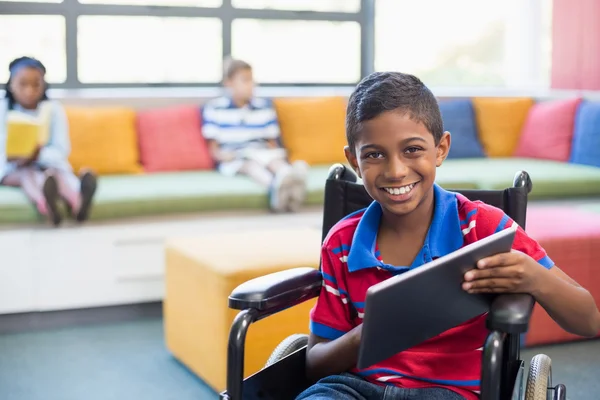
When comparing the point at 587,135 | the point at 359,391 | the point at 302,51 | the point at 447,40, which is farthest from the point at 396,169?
the point at 447,40

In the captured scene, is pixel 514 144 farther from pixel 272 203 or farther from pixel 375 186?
pixel 375 186

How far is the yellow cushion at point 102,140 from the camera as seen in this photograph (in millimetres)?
4000

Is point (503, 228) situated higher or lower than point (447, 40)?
lower

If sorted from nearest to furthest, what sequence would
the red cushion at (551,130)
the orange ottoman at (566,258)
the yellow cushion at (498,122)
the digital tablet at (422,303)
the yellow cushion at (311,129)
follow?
the digital tablet at (422,303) → the orange ottoman at (566,258) → the yellow cushion at (311,129) → the red cushion at (551,130) → the yellow cushion at (498,122)

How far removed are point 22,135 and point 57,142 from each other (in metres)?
0.16

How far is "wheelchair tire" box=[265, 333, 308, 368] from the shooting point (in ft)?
5.73

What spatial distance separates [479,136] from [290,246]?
2.42 metres

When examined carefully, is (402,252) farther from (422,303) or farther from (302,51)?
(302,51)

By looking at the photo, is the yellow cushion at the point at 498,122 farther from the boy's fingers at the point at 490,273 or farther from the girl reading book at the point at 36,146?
the boy's fingers at the point at 490,273

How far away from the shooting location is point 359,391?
151 cm

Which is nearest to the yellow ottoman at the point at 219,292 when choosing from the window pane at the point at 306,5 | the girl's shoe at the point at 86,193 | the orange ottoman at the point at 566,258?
the girl's shoe at the point at 86,193

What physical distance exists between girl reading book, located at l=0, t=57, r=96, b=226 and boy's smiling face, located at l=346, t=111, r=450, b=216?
7.17 feet

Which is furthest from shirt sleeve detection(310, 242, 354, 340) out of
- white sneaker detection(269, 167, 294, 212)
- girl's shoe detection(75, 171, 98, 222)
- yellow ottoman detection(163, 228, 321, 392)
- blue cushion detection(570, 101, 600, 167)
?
blue cushion detection(570, 101, 600, 167)

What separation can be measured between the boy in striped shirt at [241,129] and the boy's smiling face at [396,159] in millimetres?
2580
